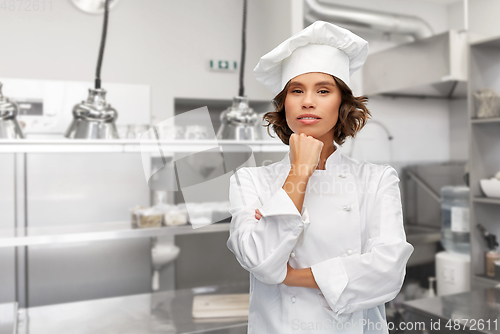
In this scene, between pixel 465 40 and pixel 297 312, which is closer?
pixel 297 312


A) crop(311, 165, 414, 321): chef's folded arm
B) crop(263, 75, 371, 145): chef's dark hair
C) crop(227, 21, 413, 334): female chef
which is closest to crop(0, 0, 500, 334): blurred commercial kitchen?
crop(263, 75, 371, 145): chef's dark hair

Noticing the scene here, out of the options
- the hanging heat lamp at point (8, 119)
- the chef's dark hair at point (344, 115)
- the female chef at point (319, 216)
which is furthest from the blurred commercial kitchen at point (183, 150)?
the female chef at point (319, 216)

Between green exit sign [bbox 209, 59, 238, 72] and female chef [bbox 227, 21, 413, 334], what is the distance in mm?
1823

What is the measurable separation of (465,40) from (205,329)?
220cm

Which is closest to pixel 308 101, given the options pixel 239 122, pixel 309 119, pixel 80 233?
pixel 309 119

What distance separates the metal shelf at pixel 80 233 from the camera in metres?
1.38

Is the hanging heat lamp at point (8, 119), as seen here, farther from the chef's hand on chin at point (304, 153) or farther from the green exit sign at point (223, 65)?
the green exit sign at point (223, 65)

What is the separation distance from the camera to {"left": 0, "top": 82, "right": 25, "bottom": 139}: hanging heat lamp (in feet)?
4.50

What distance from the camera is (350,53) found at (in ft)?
3.24

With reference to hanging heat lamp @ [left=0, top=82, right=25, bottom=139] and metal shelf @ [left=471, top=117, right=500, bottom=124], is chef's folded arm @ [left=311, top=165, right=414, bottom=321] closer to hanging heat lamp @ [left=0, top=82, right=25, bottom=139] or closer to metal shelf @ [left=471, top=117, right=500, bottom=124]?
hanging heat lamp @ [left=0, top=82, right=25, bottom=139]

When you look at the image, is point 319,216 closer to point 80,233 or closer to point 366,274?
point 366,274

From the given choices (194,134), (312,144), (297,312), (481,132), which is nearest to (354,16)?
(481,132)

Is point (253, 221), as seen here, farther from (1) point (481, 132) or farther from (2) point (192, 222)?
(1) point (481, 132)

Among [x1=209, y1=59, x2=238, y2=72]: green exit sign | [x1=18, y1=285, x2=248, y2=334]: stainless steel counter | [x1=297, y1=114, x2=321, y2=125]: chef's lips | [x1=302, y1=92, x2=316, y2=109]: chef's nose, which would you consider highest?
[x1=209, y1=59, x2=238, y2=72]: green exit sign
